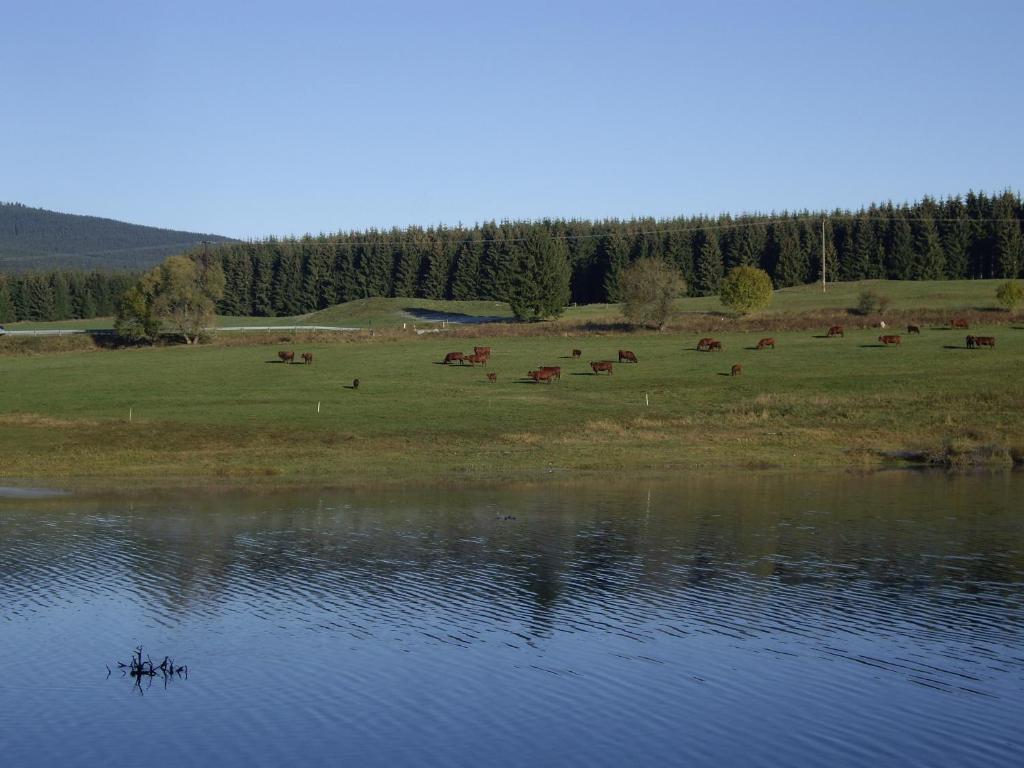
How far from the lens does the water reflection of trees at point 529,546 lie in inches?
1219

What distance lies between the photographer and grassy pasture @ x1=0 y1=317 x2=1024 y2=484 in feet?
185

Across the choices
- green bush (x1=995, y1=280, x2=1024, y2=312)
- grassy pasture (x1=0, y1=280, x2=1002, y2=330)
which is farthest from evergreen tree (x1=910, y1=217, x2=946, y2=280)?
green bush (x1=995, y1=280, x2=1024, y2=312)

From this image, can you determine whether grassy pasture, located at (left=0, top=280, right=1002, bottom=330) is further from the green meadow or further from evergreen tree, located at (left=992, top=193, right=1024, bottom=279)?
the green meadow

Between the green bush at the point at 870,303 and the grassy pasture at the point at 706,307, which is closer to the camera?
the green bush at the point at 870,303

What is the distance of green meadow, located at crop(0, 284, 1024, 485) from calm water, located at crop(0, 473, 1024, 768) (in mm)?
10934

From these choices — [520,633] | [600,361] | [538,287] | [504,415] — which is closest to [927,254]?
[538,287]

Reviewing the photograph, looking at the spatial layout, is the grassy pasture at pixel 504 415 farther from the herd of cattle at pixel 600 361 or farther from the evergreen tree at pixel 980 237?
the evergreen tree at pixel 980 237

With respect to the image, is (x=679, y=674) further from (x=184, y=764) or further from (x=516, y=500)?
(x=516, y=500)

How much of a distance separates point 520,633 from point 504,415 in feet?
135

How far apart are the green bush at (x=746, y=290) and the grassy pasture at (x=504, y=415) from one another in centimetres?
2904

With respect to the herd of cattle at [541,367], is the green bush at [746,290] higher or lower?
higher

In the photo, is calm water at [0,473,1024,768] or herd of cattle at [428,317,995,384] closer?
calm water at [0,473,1024,768]

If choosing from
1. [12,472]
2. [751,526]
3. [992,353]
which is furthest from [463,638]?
[992,353]

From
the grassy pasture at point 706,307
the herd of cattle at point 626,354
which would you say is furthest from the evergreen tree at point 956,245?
the herd of cattle at point 626,354
